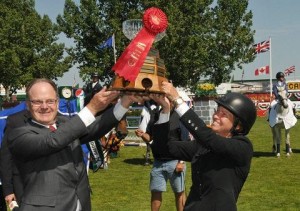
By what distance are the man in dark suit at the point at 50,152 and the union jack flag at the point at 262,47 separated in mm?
53770

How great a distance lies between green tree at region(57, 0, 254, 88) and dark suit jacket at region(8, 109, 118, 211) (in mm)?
43061

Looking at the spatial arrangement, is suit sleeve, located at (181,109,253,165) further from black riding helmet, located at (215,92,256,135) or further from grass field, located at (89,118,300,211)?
grass field, located at (89,118,300,211)

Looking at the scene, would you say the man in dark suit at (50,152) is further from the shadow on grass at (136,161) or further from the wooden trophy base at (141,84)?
the shadow on grass at (136,161)

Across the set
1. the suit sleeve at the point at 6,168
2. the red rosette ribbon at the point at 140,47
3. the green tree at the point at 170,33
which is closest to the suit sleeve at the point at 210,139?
the red rosette ribbon at the point at 140,47

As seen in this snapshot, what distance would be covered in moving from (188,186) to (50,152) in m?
7.97

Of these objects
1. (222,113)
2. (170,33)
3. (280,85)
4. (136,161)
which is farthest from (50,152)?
(170,33)

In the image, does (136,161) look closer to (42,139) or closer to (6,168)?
(6,168)

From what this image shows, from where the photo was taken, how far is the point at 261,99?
170ft

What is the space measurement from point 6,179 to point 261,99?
159ft

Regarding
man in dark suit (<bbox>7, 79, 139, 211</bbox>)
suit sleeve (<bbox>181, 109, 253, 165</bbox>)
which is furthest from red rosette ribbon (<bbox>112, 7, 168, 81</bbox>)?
suit sleeve (<bbox>181, 109, 253, 165</bbox>)

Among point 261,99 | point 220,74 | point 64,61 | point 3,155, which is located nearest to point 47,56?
point 64,61

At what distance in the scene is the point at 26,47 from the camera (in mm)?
49906

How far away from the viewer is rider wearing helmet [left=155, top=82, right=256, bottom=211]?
3.71 meters

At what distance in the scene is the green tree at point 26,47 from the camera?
153ft
